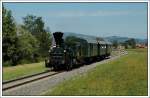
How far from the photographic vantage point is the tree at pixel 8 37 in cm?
4564

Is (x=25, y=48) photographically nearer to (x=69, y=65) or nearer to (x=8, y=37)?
(x=8, y=37)

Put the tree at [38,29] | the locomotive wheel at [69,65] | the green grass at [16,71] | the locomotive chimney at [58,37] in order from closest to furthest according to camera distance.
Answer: the green grass at [16,71], the locomotive wheel at [69,65], the locomotive chimney at [58,37], the tree at [38,29]

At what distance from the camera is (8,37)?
161 feet

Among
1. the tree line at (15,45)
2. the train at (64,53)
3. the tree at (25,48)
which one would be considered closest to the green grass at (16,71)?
the train at (64,53)

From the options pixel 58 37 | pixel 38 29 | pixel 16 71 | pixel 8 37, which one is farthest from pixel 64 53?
pixel 38 29

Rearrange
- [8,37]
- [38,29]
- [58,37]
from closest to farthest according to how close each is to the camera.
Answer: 1. [58,37]
2. [8,37]
3. [38,29]

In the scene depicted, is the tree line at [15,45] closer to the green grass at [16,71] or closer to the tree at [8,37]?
the tree at [8,37]

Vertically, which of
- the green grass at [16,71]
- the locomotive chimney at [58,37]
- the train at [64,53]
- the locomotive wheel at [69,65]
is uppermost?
the locomotive chimney at [58,37]

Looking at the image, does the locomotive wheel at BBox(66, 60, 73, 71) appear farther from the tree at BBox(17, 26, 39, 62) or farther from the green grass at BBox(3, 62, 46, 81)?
the tree at BBox(17, 26, 39, 62)

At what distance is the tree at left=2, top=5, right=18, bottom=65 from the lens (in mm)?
45638

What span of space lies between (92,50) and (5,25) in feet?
42.9

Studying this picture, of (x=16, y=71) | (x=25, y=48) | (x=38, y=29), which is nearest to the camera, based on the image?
(x=16, y=71)

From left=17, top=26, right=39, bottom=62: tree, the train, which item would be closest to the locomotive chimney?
the train

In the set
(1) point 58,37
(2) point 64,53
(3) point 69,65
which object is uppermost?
(1) point 58,37
